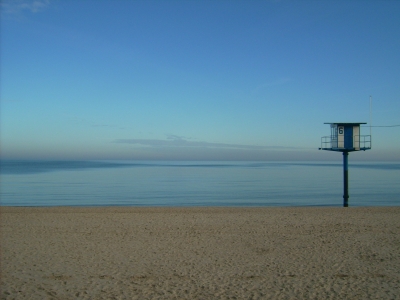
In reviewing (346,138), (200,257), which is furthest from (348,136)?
(200,257)

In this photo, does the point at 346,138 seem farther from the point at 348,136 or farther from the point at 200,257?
the point at 200,257

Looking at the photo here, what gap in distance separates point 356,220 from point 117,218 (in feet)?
31.3

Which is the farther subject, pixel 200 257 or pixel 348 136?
pixel 348 136

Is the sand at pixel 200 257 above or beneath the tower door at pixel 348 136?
beneath

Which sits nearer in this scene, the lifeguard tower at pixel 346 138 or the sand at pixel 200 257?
the sand at pixel 200 257

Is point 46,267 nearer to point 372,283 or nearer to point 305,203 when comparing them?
point 372,283

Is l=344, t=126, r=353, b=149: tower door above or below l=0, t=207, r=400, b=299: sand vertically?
above

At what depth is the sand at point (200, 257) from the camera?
22.3 ft

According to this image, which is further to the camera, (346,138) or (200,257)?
(346,138)

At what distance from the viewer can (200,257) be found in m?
9.14

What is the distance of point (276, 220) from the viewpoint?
14.5 metres

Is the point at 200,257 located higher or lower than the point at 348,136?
lower

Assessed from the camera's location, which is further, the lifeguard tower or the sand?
the lifeguard tower

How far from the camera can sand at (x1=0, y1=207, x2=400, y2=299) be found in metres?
6.80
